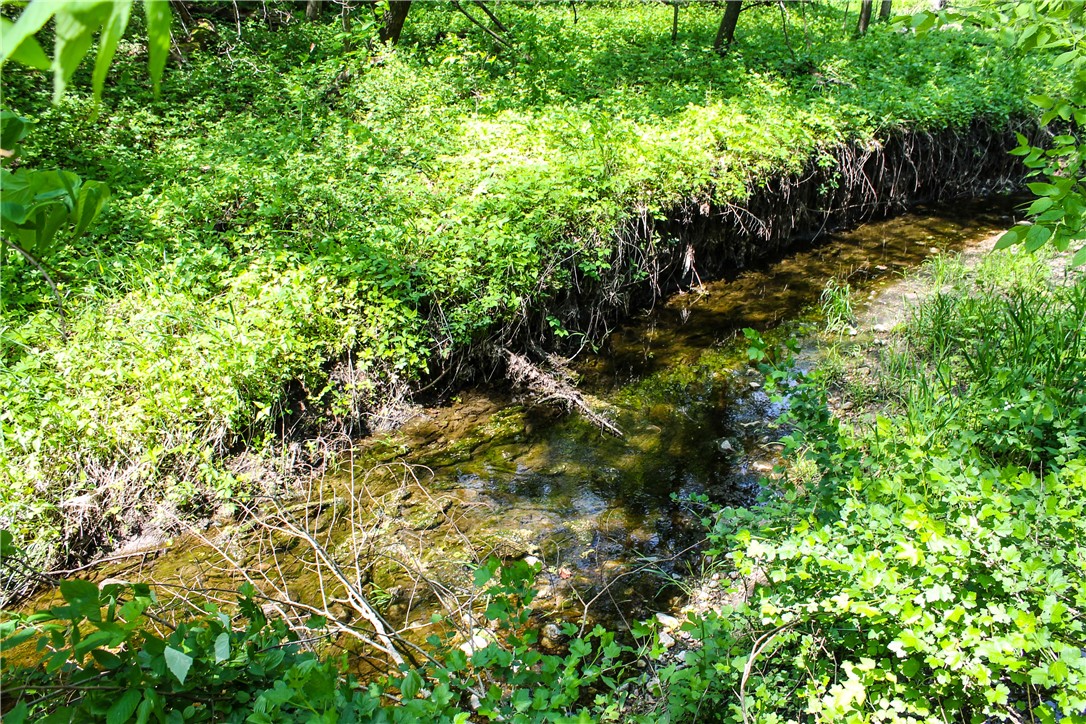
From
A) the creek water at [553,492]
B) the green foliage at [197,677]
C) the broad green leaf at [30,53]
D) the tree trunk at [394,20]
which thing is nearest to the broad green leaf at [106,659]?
the green foliage at [197,677]

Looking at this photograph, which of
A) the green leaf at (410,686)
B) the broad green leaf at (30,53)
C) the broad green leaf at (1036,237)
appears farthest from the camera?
the broad green leaf at (1036,237)

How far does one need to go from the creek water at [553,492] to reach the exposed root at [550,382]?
118 millimetres

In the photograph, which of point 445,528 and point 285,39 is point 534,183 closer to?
point 445,528

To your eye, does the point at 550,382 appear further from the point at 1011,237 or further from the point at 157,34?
the point at 157,34

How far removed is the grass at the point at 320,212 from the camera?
4.25 meters

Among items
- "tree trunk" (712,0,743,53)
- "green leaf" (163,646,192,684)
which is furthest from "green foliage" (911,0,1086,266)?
"tree trunk" (712,0,743,53)

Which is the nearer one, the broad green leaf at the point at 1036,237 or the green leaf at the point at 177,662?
the green leaf at the point at 177,662

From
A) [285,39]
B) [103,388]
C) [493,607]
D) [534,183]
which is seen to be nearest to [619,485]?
[493,607]

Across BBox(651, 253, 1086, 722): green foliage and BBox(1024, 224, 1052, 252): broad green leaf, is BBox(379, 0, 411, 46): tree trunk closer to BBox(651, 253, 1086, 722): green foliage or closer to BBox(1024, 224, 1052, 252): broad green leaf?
BBox(651, 253, 1086, 722): green foliage

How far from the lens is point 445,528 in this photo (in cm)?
421

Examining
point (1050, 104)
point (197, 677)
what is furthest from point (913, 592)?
point (197, 677)

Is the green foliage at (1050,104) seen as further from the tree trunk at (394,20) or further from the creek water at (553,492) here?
the tree trunk at (394,20)

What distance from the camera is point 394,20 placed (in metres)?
9.80

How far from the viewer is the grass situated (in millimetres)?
4246
